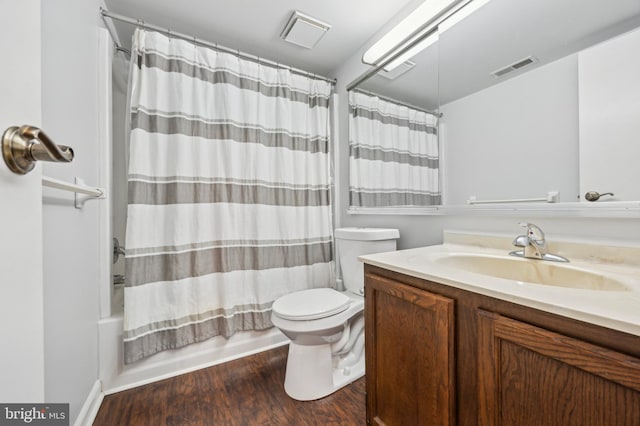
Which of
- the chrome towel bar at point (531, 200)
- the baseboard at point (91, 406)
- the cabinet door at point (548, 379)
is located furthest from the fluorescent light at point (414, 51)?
the baseboard at point (91, 406)

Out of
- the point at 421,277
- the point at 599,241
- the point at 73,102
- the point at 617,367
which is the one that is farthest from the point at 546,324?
the point at 73,102

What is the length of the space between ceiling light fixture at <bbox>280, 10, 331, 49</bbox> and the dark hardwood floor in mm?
2185

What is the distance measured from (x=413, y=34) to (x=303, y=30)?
0.70 m

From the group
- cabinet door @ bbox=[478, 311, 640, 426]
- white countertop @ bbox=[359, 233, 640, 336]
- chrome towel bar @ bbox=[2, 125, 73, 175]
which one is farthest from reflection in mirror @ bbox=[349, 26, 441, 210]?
chrome towel bar @ bbox=[2, 125, 73, 175]

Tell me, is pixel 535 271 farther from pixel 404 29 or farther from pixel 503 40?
pixel 404 29

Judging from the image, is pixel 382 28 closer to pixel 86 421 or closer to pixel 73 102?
pixel 73 102

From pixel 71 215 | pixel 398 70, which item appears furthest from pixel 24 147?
pixel 398 70

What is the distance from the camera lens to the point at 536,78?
1.05 m

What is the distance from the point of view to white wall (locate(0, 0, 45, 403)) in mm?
351

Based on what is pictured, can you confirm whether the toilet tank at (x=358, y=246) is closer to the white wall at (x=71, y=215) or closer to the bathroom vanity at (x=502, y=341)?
the bathroom vanity at (x=502, y=341)

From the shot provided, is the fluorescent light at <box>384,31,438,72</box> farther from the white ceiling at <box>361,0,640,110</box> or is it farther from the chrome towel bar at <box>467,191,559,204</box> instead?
the chrome towel bar at <box>467,191,559,204</box>

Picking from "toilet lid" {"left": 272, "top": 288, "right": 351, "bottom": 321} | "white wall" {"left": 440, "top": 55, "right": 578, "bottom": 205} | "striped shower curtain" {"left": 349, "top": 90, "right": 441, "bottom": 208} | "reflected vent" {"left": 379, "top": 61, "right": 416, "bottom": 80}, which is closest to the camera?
"white wall" {"left": 440, "top": 55, "right": 578, "bottom": 205}

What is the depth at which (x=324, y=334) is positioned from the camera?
133cm

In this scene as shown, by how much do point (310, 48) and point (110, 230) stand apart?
1.80 metres
